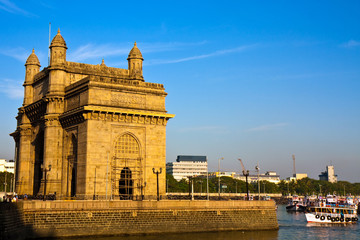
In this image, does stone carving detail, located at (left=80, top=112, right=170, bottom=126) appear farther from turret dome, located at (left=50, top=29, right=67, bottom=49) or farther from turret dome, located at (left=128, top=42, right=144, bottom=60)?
turret dome, located at (left=50, top=29, right=67, bottom=49)

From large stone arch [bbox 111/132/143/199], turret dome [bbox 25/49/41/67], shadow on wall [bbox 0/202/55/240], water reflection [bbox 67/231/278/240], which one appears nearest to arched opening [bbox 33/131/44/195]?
turret dome [bbox 25/49/41/67]

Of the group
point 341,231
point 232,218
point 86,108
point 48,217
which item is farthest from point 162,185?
point 341,231

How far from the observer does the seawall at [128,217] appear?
47781mm

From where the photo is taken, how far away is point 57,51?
222ft

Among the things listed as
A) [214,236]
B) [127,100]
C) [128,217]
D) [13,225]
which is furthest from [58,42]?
[214,236]

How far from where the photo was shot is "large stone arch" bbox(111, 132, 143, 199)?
201 ft

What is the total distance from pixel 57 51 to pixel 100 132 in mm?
15743

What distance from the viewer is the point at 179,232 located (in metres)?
55.2

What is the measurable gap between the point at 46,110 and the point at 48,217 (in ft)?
76.9

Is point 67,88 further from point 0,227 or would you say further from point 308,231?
point 308,231

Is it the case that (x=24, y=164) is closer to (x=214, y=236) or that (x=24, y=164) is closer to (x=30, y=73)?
(x=30, y=73)

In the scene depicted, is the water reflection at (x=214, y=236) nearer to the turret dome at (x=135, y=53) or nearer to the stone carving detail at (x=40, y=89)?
the turret dome at (x=135, y=53)

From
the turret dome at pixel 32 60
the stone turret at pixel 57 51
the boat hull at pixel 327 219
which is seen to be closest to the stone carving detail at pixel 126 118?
the stone turret at pixel 57 51

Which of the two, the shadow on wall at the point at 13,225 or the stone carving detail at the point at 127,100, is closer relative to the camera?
the shadow on wall at the point at 13,225
